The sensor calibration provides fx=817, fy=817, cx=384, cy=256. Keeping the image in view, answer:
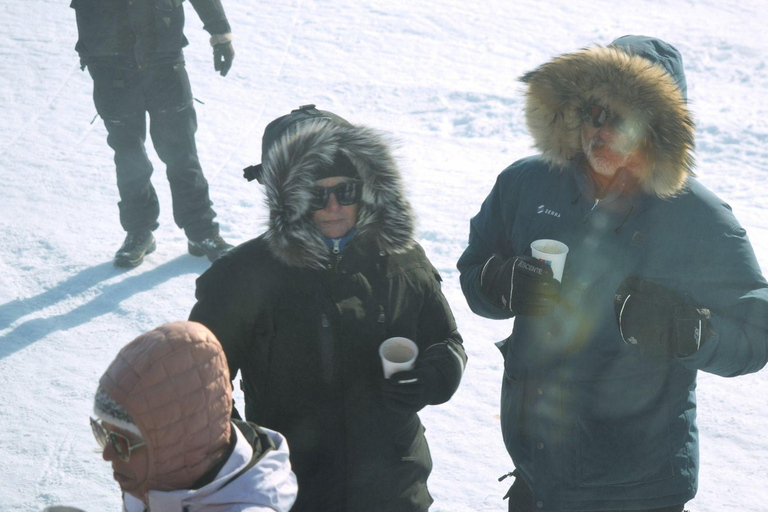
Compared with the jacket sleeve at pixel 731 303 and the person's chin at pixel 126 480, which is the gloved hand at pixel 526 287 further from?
the person's chin at pixel 126 480

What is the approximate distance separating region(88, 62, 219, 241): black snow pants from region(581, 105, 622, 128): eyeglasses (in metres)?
3.37

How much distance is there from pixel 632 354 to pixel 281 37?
8564 mm

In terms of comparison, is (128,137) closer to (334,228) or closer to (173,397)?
(334,228)

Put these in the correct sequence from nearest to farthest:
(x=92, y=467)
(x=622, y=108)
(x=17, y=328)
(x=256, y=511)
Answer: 1. (x=256, y=511)
2. (x=622, y=108)
3. (x=92, y=467)
4. (x=17, y=328)

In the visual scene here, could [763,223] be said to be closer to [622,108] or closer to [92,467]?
[622,108]

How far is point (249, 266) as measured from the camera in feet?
8.26

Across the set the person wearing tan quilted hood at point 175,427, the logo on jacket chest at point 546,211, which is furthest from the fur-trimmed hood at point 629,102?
the person wearing tan quilted hood at point 175,427

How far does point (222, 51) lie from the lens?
5684 mm

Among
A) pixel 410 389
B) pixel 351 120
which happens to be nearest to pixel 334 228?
pixel 410 389

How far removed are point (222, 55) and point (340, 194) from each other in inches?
137

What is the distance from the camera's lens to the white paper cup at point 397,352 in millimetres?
2438

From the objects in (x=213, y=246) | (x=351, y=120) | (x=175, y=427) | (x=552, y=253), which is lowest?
(x=213, y=246)

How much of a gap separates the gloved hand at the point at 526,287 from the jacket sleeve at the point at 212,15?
3725mm

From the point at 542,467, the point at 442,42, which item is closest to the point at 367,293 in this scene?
the point at 542,467
